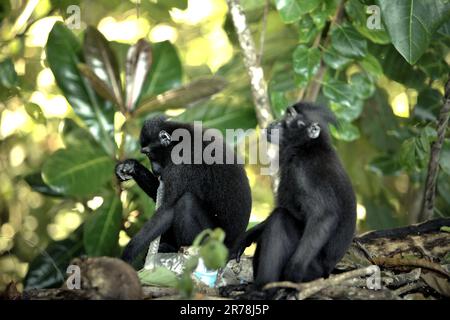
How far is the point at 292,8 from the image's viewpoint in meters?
5.42

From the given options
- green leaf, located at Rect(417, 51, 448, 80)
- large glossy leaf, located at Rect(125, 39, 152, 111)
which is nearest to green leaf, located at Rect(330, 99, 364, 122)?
green leaf, located at Rect(417, 51, 448, 80)

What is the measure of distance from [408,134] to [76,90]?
10.9ft

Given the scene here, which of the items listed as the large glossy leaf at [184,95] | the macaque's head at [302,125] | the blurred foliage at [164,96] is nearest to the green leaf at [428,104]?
the blurred foliage at [164,96]

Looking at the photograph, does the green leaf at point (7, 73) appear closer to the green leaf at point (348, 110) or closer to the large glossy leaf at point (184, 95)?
the large glossy leaf at point (184, 95)

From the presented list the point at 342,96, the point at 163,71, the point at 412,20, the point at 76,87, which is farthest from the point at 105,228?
the point at 412,20

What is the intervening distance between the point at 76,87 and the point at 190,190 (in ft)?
5.92

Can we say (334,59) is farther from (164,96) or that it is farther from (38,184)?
(38,184)

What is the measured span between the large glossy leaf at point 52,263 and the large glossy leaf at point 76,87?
1105mm

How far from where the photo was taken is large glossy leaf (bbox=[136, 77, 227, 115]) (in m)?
5.57

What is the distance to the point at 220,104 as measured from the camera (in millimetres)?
6359

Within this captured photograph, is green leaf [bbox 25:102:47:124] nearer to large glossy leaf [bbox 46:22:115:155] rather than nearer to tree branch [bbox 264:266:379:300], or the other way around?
large glossy leaf [bbox 46:22:115:155]

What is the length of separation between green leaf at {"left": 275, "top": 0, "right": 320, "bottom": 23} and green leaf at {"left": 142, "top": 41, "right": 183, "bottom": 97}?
1371 millimetres

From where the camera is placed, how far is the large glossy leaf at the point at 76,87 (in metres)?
6.05
